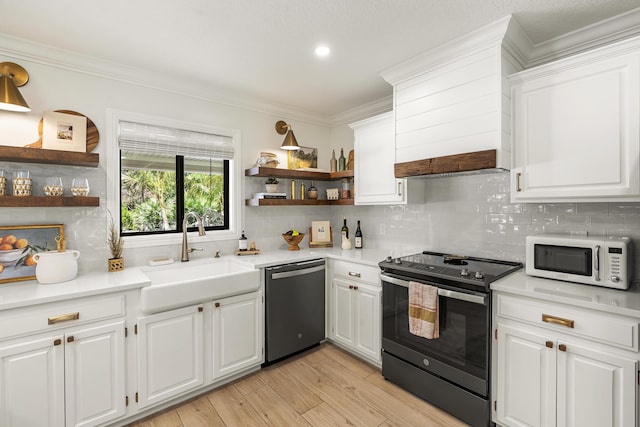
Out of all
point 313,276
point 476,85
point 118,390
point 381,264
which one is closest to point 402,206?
point 381,264

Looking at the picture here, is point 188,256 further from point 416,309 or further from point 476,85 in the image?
point 476,85

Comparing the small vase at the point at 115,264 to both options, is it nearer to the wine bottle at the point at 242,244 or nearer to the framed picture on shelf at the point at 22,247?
the framed picture on shelf at the point at 22,247

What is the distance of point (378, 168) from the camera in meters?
3.02

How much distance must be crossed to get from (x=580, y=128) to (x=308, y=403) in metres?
2.51

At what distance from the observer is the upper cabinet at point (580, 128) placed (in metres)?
1.68

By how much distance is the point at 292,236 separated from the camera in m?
3.42

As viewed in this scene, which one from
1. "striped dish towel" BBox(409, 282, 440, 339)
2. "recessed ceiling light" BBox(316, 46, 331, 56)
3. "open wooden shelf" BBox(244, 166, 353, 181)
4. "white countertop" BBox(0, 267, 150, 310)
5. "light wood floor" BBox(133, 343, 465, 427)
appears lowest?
"light wood floor" BBox(133, 343, 465, 427)

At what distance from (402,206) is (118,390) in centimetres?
273

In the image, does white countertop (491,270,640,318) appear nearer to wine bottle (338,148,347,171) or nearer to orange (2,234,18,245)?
wine bottle (338,148,347,171)

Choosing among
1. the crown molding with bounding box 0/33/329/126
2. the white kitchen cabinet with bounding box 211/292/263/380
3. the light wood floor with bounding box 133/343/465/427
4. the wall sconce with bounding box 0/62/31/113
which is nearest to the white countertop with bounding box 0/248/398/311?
the white kitchen cabinet with bounding box 211/292/263/380

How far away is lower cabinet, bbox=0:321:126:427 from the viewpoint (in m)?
1.70

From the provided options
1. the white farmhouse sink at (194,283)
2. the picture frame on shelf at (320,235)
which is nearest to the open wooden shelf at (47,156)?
the white farmhouse sink at (194,283)

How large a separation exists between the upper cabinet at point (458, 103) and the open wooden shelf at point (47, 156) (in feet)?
7.63

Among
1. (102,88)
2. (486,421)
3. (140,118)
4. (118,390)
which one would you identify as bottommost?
(486,421)
